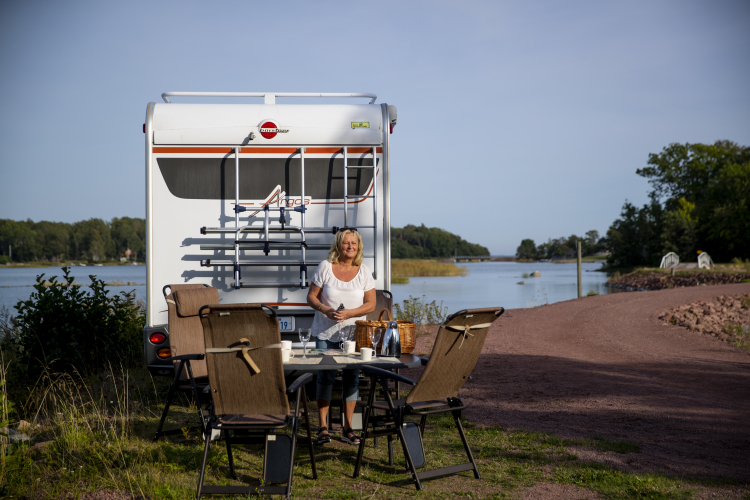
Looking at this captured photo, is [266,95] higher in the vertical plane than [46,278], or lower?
higher

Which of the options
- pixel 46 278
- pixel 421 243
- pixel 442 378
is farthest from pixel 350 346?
pixel 421 243

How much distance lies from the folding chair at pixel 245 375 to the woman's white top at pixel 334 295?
1099 mm

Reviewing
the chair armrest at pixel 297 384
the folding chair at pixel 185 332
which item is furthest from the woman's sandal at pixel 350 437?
the folding chair at pixel 185 332

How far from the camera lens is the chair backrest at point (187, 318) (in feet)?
14.5

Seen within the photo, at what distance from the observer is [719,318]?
43.2ft

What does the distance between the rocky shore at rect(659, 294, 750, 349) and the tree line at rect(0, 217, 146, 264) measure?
1443 centimetres

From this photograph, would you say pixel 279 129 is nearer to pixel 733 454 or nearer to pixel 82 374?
pixel 82 374

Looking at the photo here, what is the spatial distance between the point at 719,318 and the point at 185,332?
12.6m

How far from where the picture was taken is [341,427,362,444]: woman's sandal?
432 cm

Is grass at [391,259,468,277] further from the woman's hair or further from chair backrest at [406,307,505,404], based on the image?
chair backrest at [406,307,505,404]

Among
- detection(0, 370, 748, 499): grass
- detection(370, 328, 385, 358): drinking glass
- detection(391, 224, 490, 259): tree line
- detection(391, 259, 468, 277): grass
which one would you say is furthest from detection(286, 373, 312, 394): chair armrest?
detection(391, 224, 490, 259): tree line

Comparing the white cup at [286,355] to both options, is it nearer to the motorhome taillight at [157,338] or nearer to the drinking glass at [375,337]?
the drinking glass at [375,337]

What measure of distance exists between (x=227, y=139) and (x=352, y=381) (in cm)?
251

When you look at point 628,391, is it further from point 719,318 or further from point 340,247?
point 719,318
